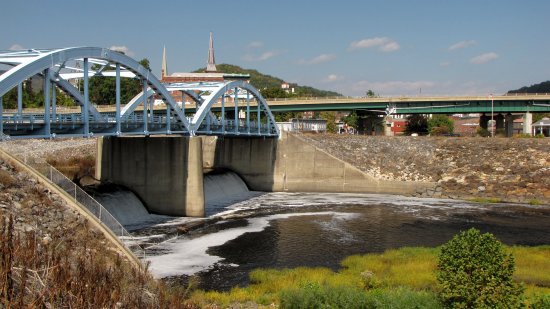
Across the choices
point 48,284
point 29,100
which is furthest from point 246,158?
point 29,100

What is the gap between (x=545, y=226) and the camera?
4153 centimetres

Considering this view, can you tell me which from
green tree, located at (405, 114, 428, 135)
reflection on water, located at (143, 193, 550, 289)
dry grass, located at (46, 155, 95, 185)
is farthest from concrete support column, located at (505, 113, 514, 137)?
dry grass, located at (46, 155, 95, 185)

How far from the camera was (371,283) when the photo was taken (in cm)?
2431

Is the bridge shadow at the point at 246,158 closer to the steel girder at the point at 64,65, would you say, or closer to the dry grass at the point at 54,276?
the steel girder at the point at 64,65

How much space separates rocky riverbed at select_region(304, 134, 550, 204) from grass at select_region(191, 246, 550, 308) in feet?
85.7

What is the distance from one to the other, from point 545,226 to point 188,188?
27554 millimetres

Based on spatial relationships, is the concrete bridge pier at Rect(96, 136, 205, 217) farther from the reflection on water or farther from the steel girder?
the reflection on water

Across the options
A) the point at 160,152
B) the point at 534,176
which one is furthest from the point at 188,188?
the point at 534,176

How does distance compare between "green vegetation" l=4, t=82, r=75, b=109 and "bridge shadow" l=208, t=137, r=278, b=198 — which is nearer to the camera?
"bridge shadow" l=208, t=137, r=278, b=198

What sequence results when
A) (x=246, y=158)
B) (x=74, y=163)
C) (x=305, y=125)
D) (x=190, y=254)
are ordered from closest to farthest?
(x=190, y=254) < (x=246, y=158) < (x=74, y=163) < (x=305, y=125)

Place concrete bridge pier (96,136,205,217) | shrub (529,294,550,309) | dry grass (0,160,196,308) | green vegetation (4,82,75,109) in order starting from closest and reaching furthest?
1. dry grass (0,160,196,308)
2. shrub (529,294,550,309)
3. concrete bridge pier (96,136,205,217)
4. green vegetation (4,82,75,109)

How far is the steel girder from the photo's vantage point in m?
26.5

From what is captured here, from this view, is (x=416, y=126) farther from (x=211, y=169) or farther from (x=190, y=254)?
(x=190, y=254)

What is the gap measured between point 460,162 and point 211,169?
2864 cm
